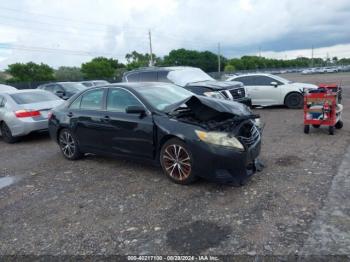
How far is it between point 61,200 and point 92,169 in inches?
54.2

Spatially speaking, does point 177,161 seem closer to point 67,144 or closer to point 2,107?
point 67,144

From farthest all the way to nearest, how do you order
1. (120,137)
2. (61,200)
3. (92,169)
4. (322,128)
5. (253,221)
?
(322,128)
(92,169)
(120,137)
(61,200)
(253,221)

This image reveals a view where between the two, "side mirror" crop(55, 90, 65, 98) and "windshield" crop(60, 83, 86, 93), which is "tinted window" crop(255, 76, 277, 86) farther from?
"side mirror" crop(55, 90, 65, 98)

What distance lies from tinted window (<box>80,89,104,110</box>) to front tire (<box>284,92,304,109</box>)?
333 inches

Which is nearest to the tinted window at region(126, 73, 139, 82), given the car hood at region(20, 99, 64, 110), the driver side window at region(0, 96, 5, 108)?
the car hood at region(20, 99, 64, 110)

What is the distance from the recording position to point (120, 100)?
575 cm

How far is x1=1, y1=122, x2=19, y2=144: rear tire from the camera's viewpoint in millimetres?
9094

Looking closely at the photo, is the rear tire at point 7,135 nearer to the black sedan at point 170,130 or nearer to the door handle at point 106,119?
the black sedan at point 170,130

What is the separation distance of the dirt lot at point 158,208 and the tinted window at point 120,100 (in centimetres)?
114

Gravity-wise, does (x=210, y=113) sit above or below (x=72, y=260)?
above

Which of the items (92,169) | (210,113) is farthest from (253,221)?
(92,169)

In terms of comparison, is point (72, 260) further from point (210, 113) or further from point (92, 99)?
point (92, 99)

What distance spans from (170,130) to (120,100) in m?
1.37

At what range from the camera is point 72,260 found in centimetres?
326
